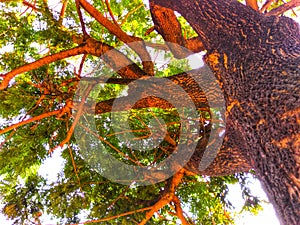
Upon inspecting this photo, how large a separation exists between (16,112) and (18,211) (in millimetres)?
1510

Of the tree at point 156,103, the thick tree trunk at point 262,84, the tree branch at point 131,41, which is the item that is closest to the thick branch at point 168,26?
the tree at point 156,103

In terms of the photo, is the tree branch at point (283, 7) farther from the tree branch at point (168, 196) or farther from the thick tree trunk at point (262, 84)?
the tree branch at point (168, 196)

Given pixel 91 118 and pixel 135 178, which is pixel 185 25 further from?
pixel 135 178

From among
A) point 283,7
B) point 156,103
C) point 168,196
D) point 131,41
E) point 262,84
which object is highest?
point 131,41

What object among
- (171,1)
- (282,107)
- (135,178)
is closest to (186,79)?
(171,1)

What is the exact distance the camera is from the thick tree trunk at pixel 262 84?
1711 mm

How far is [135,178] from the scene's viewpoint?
464 cm

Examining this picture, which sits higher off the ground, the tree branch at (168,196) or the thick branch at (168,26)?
the thick branch at (168,26)

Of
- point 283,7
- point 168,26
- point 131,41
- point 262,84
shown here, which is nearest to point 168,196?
point 131,41

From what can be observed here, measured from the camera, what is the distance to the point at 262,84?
204 cm

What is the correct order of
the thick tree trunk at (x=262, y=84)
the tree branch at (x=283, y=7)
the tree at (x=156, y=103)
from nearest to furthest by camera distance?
the thick tree trunk at (x=262, y=84)
the tree at (x=156, y=103)
the tree branch at (x=283, y=7)

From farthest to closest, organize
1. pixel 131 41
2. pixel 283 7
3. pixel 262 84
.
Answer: pixel 131 41
pixel 283 7
pixel 262 84

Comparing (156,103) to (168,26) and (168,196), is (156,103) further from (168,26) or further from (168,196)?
(168,196)

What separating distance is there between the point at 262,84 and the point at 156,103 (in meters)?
1.98
